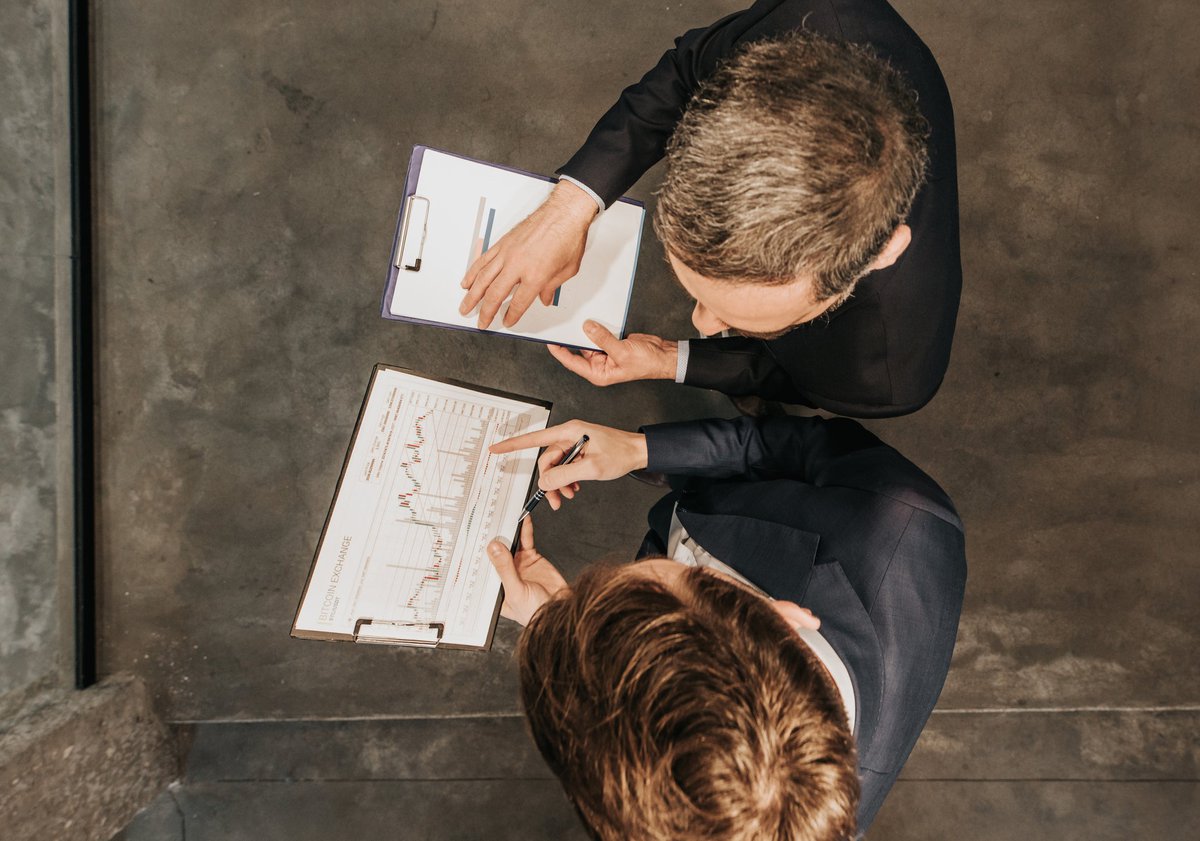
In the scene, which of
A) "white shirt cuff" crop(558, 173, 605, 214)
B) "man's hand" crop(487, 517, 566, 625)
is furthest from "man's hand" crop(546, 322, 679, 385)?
"man's hand" crop(487, 517, 566, 625)

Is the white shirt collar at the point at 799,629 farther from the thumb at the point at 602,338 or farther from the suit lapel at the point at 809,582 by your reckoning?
the thumb at the point at 602,338

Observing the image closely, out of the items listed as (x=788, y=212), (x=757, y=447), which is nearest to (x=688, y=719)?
(x=788, y=212)

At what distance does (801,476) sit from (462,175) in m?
1.08

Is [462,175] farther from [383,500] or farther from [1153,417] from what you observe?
[1153,417]

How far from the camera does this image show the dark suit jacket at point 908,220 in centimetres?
117

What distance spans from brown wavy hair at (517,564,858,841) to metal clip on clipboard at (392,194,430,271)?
973 millimetres

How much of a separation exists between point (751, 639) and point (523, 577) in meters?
0.91

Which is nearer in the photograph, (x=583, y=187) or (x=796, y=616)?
(x=796, y=616)

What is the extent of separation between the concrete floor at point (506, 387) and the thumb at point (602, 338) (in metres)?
0.36

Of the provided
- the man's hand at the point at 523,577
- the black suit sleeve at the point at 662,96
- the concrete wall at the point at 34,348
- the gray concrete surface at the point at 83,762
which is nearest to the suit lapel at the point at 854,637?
the man's hand at the point at 523,577

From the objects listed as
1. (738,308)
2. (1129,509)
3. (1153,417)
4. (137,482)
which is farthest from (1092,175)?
(137,482)

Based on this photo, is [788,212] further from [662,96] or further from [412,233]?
[412,233]

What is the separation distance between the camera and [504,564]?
1.65 metres

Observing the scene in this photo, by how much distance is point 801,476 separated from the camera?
58.7 inches
